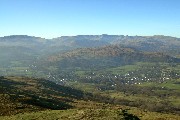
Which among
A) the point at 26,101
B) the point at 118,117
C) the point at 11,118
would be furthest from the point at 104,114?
the point at 26,101

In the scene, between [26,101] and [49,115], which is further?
[26,101]

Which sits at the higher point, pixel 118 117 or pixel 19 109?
pixel 118 117

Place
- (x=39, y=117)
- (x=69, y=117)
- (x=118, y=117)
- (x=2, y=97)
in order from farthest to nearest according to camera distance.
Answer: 1. (x=2, y=97)
2. (x=39, y=117)
3. (x=69, y=117)
4. (x=118, y=117)

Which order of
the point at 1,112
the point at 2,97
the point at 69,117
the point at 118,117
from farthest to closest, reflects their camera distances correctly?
the point at 2,97
the point at 1,112
the point at 69,117
the point at 118,117

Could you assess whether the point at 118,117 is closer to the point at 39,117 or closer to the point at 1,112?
the point at 39,117

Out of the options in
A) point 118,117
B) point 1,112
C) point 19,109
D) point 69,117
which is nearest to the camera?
point 118,117

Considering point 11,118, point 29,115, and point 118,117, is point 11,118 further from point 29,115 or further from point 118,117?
point 118,117

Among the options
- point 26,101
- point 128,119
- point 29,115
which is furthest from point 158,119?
point 26,101

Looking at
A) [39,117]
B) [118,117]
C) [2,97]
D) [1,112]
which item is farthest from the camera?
[2,97]

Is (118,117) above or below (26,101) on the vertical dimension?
above

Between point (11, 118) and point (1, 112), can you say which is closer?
point (11, 118)
